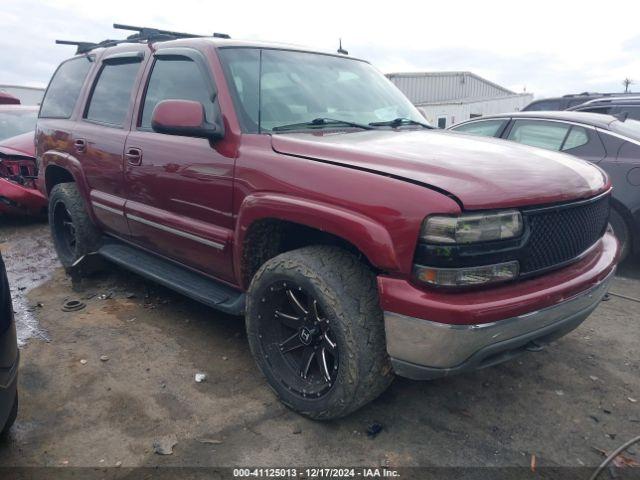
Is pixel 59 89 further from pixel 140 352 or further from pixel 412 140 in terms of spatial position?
pixel 412 140

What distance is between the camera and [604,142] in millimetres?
4824

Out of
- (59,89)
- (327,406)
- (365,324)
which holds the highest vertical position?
(59,89)

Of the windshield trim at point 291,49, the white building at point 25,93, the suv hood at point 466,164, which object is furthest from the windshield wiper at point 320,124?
the white building at point 25,93

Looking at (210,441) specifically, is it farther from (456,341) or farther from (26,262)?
(26,262)

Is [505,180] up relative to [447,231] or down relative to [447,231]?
up

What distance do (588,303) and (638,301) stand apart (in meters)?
2.11

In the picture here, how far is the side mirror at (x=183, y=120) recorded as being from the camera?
105 inches

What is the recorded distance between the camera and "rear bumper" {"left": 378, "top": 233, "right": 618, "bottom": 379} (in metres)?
1.99

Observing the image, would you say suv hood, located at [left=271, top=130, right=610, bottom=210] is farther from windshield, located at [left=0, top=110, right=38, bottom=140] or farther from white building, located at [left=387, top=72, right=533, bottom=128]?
white building, located at [left=387, top=72, right=533, bottom=128]

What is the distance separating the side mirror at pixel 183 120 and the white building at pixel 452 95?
17.8 m

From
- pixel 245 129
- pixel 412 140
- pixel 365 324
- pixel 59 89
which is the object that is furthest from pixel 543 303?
pixel 59 89

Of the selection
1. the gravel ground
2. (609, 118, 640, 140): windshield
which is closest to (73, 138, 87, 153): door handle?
the gravel ground

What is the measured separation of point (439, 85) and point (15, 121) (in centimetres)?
2018

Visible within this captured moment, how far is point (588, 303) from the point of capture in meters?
2.44
